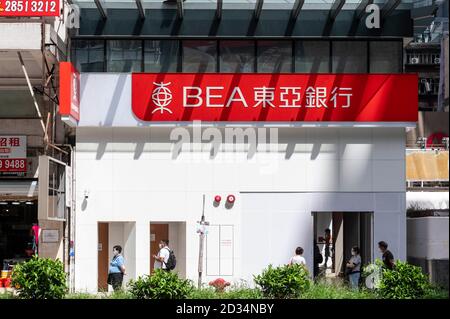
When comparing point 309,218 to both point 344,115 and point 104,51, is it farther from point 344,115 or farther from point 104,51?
point 104,51

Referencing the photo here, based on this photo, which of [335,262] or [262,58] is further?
[335,262]

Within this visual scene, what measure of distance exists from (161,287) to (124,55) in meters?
9.44

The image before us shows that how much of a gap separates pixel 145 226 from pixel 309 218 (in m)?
4.68

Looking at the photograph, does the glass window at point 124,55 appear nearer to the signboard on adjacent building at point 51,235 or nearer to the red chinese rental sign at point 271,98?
the red chinese rental sign at point 271,98

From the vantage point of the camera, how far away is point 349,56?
3005cm

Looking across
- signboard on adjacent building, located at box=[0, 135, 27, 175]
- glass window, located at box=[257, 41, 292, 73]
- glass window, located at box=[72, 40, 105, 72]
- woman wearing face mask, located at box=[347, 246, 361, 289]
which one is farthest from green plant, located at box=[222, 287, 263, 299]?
signboard on adjacent building, located at box=[0, 135, 27, 175]

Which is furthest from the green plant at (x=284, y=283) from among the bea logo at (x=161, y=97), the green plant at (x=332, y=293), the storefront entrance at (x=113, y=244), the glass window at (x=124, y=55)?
the glass window at (x=124, y=55)

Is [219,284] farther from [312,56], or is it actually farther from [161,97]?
[312,56]

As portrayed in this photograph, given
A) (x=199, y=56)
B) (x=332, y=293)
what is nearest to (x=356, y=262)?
(x=332, y=293)

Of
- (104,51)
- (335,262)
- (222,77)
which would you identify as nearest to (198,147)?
(222,77)
